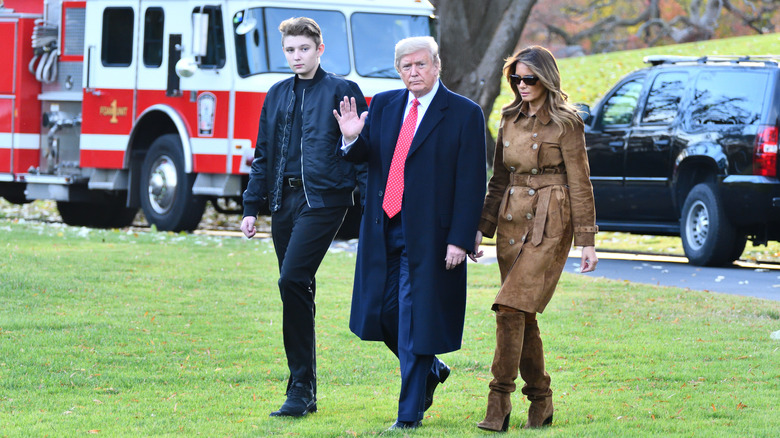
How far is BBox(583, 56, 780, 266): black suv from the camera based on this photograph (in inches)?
507

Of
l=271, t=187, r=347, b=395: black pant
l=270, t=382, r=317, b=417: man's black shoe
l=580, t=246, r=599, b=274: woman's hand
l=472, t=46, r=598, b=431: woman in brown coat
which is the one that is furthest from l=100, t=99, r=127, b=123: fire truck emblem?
l=580, t=246, r=599, b=274: woman's hand

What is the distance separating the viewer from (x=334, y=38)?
16.2 meters

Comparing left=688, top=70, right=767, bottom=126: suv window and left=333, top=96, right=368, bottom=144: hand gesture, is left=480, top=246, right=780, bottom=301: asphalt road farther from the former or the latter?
left=333, top=96, right=368, bottom=144: hand gesture

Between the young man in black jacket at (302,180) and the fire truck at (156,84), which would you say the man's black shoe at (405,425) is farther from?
the fire truck at (156,84)

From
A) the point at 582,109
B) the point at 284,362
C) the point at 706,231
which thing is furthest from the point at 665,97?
the point at 284,362

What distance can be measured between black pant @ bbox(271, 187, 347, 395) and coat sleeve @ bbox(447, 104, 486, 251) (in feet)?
2.47

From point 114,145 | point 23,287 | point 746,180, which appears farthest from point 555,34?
point 23,287

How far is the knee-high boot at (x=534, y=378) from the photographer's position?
622cm

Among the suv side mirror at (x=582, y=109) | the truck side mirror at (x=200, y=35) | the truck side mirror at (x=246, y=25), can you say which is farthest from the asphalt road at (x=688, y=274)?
the truck side mirror at (x=200, y=35)

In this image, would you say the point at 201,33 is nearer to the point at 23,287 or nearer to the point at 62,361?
the point at 23,287

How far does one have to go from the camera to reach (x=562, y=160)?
6.17 metres

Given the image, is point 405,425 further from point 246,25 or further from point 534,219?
point 246,25

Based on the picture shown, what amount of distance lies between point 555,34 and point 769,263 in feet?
123

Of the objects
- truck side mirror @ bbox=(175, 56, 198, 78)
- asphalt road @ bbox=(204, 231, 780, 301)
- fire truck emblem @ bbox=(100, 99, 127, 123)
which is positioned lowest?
asphalt road @ bbox=(204, 231, 780, 301)
